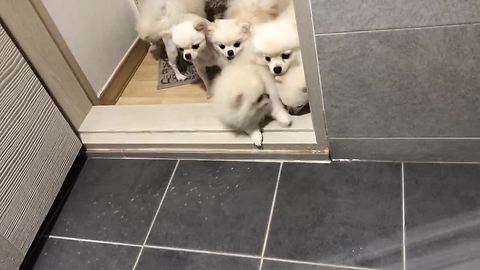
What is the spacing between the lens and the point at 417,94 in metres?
1.09

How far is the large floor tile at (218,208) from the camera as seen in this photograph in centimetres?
125

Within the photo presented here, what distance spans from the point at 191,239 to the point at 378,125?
596 millimetres

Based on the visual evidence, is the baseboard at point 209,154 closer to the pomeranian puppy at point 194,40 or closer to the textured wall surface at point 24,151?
the textured wall surface at point 24,151

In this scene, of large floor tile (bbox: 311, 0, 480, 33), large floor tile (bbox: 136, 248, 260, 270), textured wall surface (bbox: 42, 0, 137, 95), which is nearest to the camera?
large floor tile (bbox: 311, 0, 480, 33)

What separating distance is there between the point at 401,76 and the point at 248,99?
40cm

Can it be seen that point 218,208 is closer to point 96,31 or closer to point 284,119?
point 284,119

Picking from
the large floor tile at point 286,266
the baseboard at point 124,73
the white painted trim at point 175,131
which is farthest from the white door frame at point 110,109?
the large floor tile at point 286,266

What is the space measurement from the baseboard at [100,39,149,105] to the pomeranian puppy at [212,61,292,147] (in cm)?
57

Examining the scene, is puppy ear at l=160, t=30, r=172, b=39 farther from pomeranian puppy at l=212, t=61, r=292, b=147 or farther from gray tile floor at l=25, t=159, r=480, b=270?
gray tile floor at l=25, t=159, r=480, b=270

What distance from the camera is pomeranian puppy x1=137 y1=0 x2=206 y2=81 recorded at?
5.17 ft

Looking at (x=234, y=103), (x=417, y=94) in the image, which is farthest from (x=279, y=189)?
(x=417, y=94)

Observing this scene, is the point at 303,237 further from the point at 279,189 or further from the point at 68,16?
the point at 68,16

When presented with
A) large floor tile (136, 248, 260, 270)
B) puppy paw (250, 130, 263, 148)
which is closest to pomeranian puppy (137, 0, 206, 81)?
puppy paw (250, 130, 263, 148)

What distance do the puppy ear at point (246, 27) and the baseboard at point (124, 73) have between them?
0.65 m
